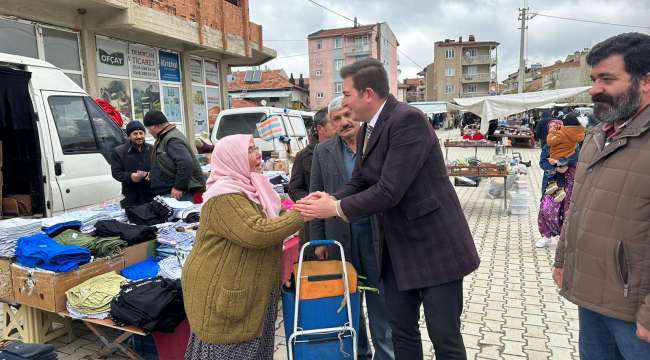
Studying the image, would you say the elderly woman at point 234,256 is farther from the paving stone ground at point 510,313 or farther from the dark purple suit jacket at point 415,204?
the paving stone ground at point 510,313

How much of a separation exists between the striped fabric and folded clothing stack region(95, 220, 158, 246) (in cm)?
626

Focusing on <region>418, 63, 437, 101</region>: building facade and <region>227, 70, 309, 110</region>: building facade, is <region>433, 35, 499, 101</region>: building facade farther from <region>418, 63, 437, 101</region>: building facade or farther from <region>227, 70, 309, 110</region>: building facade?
<region>227, 70, 309, 110</region>: building facade

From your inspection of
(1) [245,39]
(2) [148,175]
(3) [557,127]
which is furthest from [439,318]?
(1) [245,39]

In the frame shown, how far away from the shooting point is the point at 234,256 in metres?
Answer: 2.30

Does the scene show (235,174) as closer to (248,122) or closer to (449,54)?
(248,122)

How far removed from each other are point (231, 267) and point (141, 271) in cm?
182

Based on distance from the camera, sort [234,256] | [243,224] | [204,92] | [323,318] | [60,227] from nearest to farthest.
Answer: [243,224] < [234,256] < [323,318] < [60,227] < [204,92]

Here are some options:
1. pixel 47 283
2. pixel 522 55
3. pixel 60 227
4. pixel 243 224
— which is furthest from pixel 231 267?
pixel 522 55

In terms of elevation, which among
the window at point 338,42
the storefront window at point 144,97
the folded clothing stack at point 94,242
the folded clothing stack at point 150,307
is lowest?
the folded clothing stack at point 150,307

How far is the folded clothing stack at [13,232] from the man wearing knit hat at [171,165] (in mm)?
1332

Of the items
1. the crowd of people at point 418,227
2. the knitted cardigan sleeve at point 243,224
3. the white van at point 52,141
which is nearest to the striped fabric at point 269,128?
the white van at point 52,141

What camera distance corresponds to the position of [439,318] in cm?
227

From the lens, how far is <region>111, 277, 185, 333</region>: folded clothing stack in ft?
9.98

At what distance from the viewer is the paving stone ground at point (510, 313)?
3.73m
